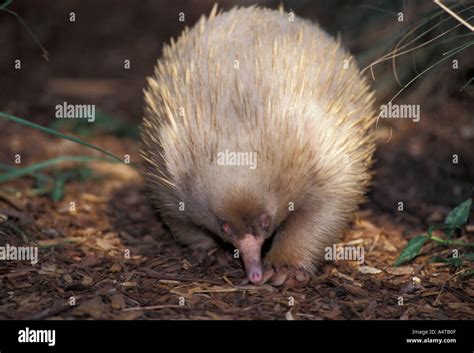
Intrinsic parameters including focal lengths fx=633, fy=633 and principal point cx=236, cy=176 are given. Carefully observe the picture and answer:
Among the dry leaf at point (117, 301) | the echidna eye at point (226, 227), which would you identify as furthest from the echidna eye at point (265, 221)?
the dry leaf at point (117, 301)

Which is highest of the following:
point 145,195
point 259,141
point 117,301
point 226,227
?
point 259,141

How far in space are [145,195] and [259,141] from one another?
2.06 m

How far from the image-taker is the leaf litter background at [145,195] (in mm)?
3115

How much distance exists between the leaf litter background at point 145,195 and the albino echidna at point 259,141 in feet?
0.79

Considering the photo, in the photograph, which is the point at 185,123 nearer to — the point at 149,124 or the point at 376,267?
the point at 149,124

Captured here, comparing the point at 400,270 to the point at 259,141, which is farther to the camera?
the point at 400,270

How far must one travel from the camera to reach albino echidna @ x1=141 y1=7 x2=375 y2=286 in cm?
299

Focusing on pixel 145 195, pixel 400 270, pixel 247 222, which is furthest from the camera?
pixel 145 195

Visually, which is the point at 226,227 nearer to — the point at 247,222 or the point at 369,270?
the point at 247,222

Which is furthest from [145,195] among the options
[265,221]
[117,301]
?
[265,221]

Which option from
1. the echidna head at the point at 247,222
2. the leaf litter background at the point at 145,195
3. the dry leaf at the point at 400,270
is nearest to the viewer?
the echidna head at the point at 247,222

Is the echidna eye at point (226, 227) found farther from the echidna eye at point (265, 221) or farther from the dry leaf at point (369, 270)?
the dry leaf at point (369, 270)

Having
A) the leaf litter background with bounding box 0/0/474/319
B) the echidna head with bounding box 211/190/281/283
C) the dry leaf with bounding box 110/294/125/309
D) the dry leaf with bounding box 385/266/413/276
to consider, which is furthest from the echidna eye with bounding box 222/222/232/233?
the dry leaf with bounding box 385/266/413/276

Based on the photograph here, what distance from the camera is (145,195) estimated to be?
4.85 meters
